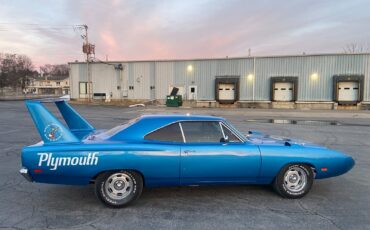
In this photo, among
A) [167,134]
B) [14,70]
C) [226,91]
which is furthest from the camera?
[14,70]

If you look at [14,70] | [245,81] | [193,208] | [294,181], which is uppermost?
[14,70]

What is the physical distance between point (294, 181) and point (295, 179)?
36 millimetres

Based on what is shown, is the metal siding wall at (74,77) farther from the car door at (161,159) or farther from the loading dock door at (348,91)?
the car door at (161,159)

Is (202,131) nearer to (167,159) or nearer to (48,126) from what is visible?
(167,159)

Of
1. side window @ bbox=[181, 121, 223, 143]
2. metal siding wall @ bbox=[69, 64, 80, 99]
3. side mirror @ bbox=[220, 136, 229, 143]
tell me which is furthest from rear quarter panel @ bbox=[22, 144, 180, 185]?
metal siding wall @ bbox=[69, 64, 80, 99]

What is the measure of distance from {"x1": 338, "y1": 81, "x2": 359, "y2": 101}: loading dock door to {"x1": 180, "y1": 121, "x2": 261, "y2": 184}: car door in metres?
29.2

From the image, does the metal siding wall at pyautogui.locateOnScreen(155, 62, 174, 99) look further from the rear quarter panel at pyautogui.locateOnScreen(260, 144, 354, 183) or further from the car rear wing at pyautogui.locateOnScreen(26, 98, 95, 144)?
the rear quarter panel at pyautogui.locateOnScreen(260, 144, 354, 183)

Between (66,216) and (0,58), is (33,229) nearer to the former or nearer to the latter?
(66,216)

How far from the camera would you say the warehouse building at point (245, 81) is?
29.0 metres

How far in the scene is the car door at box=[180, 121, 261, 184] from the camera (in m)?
4.13

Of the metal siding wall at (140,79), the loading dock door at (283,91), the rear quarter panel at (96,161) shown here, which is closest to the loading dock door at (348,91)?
the loading dock door at (283,91)

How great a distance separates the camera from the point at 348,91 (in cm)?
2903

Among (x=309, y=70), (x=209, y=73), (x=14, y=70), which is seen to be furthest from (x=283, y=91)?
(x=14, y=70)

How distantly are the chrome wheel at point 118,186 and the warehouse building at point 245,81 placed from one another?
28.4 meters
